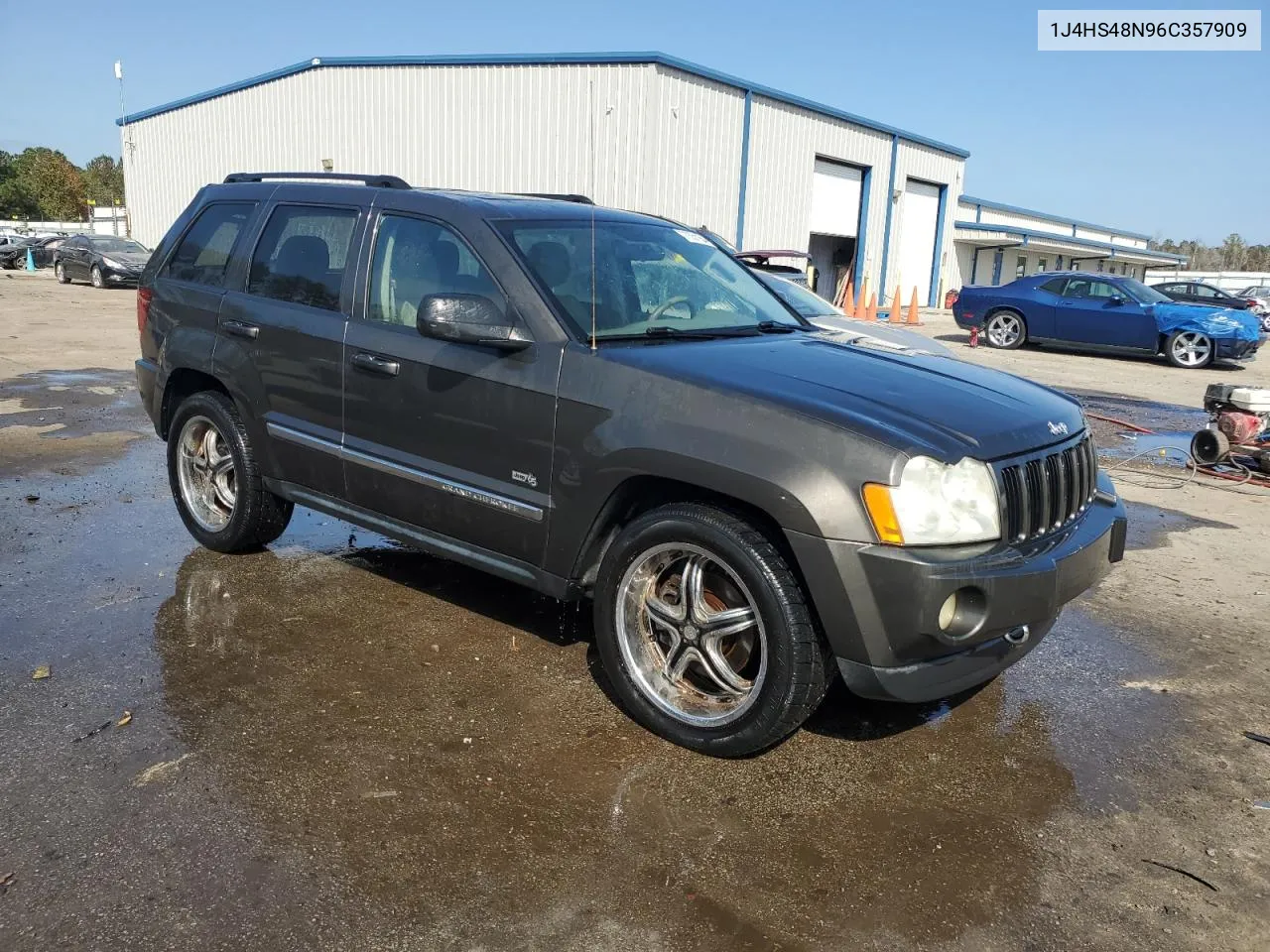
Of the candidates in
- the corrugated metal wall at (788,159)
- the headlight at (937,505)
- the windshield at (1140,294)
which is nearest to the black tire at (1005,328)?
the windshield at (1140,294)

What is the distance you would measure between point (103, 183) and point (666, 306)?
103 m

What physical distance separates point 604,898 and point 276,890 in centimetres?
86

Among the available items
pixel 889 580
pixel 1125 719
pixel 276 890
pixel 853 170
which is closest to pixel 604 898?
pixel 276 890

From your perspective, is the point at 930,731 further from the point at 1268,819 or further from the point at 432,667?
the point at 432,667

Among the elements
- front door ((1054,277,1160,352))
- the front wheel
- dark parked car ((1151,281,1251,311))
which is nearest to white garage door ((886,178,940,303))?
dark parked car ((1151,281,1251,311))

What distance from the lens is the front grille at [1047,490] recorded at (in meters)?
3.08

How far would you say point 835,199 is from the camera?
29.9 m

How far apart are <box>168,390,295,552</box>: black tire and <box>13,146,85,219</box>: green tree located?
278 feet

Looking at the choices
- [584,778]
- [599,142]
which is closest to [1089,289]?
[599,142]

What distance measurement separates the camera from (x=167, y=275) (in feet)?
17.2

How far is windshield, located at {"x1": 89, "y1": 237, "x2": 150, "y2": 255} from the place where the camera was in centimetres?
2673

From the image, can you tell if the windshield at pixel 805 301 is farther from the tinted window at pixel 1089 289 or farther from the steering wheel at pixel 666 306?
the tinted window at pixel 1089 289

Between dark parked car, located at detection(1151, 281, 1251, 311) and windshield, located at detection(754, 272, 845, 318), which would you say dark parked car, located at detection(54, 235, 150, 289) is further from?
dark parked car, located at detection(1151, 281, 1251, 311)

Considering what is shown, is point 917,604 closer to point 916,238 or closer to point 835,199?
point 835,199
